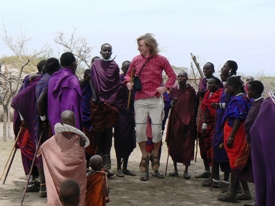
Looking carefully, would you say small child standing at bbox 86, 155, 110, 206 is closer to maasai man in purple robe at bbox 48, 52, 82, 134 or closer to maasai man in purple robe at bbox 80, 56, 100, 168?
maasai man in purple robe at bbox 48, 52, 82, 134

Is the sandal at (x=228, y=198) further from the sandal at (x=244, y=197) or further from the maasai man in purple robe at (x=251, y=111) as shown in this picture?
the maasai man in purple robe at (x=251, y=111)

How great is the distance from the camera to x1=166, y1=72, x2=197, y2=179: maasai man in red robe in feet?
27.9

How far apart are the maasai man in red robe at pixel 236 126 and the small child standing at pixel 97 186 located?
2.04 meters

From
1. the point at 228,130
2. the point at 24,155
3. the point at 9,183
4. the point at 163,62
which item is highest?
the point at 163,62

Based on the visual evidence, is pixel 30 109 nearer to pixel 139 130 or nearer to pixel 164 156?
pixel 139 130

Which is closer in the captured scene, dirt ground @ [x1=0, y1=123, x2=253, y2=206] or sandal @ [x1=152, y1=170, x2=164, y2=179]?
dirt ground @ [x1=0, y1=123, x2=253, y2=206]

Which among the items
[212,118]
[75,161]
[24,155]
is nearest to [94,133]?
[24,155]

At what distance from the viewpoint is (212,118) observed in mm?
7930

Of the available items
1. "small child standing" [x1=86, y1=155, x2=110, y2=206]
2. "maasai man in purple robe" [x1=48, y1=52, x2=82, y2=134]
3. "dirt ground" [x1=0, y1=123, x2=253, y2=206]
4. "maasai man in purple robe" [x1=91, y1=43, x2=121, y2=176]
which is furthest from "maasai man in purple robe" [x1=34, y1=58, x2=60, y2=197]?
"small child standing" [x1=86, y1=155, x2=110, y2=206]

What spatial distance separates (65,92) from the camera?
244 inches

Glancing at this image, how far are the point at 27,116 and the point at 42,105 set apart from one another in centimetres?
59

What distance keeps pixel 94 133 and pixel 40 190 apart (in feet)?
4.92

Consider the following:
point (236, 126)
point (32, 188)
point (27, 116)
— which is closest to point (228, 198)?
point (236, 126)

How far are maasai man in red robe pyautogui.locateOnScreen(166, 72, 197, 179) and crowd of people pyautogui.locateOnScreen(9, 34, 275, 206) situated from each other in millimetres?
17
